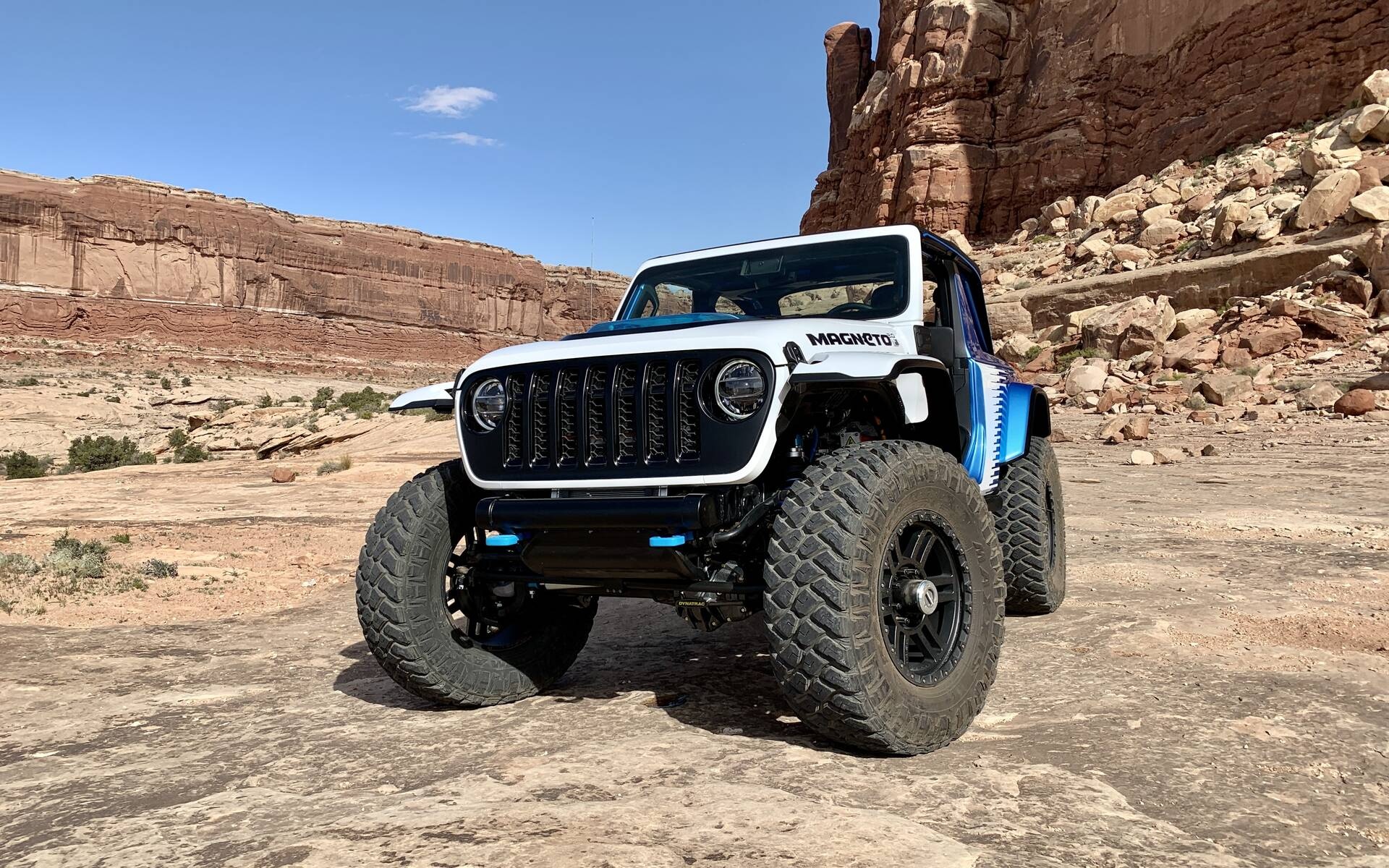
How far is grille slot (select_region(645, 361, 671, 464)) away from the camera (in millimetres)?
3576

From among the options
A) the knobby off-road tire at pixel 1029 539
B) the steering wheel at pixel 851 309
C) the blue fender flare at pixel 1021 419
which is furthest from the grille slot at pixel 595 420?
the blue fender flare at pixel 1021 419

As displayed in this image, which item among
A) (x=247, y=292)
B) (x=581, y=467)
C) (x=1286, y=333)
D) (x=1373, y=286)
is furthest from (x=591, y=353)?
(x=247, y=292)

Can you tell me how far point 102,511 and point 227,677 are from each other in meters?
10.6

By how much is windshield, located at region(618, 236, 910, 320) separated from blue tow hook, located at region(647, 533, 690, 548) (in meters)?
1.74

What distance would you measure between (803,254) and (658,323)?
1196mm

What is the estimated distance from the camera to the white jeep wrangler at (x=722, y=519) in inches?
128

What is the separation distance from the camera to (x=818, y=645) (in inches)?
124

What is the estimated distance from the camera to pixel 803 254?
5156 millimetres

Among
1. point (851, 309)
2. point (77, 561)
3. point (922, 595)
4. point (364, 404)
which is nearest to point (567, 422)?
point (922, 595)

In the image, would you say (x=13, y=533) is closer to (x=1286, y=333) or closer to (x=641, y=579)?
(x=641, y=579)

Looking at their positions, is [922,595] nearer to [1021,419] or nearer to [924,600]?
[924,600]

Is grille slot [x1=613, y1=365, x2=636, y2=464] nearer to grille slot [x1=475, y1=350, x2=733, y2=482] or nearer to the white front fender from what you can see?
grille slot [x1=475, y1=350, x2=733, y2=482]

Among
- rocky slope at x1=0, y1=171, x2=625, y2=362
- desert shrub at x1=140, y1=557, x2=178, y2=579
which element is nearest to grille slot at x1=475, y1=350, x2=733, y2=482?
desert shrub at x1=140, y1=557, x2=178, y2=579

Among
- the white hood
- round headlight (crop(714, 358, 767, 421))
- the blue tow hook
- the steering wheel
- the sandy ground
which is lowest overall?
the sandy ground
